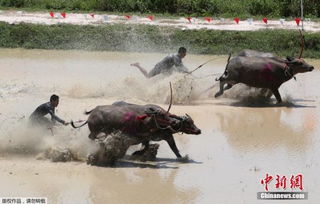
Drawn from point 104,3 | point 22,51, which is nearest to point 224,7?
point 104,3

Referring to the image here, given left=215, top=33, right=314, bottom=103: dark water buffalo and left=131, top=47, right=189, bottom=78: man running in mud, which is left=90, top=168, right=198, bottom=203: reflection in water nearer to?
left=215, top=33, right=314, bottom=103: dark water buffalo

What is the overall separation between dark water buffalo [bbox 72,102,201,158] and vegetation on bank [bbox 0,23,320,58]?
9.76 metres

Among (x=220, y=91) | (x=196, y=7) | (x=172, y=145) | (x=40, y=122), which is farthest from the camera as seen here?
(x=196, y=7)

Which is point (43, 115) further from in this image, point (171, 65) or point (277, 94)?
point (277, 94)

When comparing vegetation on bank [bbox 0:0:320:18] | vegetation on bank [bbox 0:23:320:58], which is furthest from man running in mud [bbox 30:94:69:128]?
vegetation on bank [bbox 0:0:320:18]

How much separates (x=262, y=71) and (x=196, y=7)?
11.0 metres

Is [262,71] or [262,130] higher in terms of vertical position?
[262,71]

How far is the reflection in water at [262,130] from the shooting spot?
38.7 feet

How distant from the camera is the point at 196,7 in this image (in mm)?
24953

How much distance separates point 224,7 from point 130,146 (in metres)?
15.2

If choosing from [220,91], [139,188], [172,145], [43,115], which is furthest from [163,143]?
[220,91]

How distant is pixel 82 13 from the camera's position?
79.1ft

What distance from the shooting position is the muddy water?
9.37 meters

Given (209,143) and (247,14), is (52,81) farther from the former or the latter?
(247,14)
